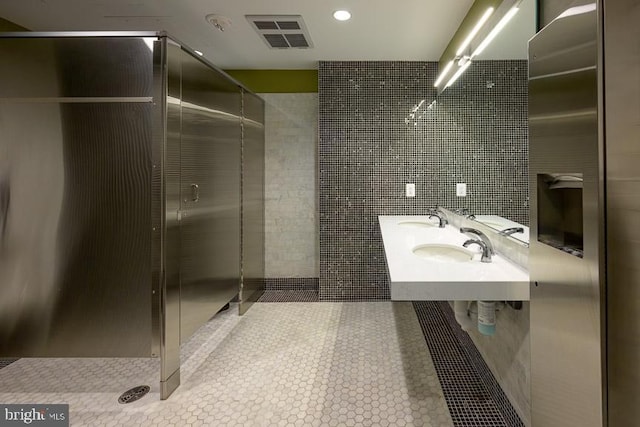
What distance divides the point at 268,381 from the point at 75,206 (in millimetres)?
1485

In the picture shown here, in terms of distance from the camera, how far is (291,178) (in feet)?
11.7

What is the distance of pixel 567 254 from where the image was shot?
2.70 feet

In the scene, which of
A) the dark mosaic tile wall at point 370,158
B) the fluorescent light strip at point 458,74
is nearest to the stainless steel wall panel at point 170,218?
the dark mosaic tile wall at point 370,158

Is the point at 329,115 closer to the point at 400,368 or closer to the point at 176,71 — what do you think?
the point at 176,71

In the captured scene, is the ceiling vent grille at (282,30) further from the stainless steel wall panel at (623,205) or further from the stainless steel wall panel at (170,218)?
the stainless steel wall panel at (623,205)

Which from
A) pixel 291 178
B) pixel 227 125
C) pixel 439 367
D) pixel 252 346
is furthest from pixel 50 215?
pixel 439 367

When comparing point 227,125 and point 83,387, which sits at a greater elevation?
point 227,125

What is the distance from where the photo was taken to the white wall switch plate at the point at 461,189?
2.45 metres

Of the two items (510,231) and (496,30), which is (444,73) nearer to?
(496,30)

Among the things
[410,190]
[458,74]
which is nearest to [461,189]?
[410,190]

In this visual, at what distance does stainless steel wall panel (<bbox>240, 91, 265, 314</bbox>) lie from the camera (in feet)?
9.82

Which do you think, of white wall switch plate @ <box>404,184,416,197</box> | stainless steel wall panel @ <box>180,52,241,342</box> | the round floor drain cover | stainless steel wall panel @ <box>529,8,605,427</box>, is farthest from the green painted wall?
the round floor drain cover

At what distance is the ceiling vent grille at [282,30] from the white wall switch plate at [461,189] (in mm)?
1733

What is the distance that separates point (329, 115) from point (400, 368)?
2339 millimetres
